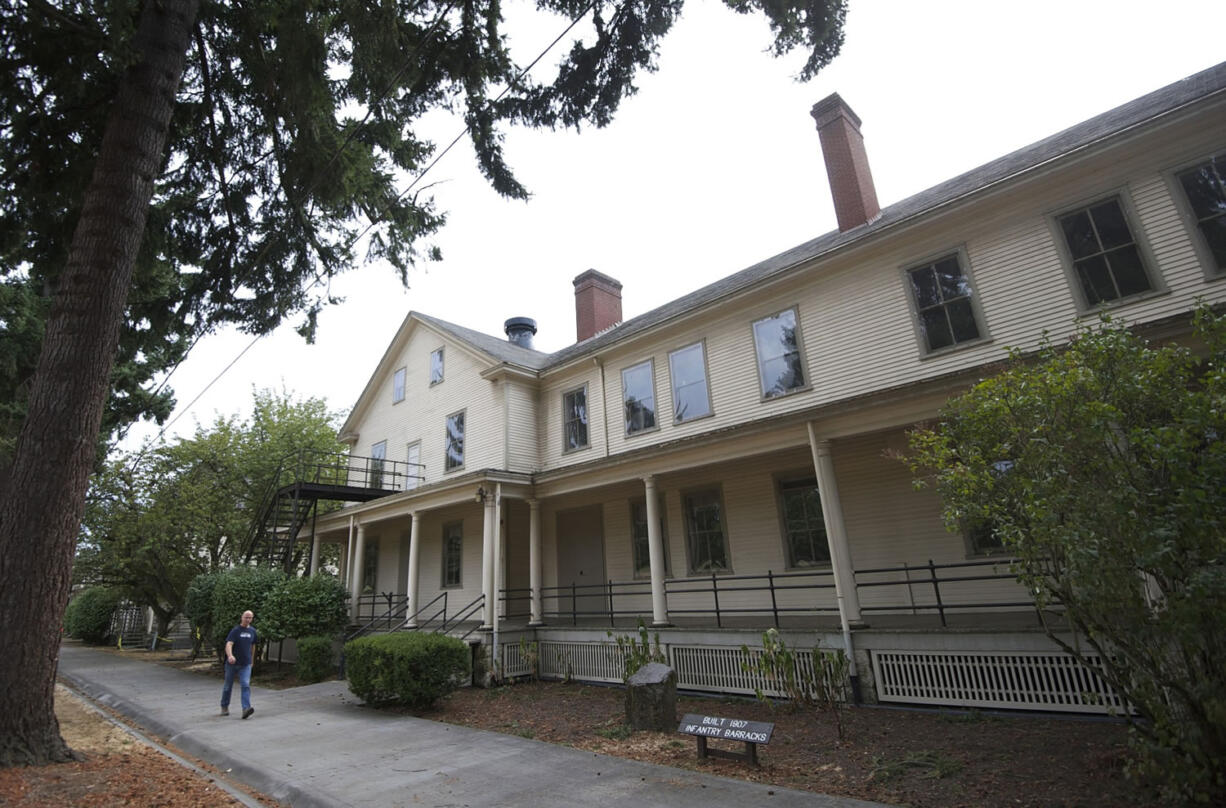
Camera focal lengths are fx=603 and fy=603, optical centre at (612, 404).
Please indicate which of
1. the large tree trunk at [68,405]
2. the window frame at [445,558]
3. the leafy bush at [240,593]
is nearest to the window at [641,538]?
the window frame at [445,558]

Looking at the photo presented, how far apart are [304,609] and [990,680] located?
1443 centimetres

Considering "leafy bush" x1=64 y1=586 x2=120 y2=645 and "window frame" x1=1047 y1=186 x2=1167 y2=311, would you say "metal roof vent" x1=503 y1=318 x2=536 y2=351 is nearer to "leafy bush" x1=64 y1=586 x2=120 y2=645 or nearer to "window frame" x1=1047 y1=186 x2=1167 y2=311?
"window frame" x1=1047 y1=186 x2=1167 y2=311

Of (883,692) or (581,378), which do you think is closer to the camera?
(883,692)

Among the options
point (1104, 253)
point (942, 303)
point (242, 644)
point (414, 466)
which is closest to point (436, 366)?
point (414, 466)

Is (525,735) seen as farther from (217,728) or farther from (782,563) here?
(782,563)

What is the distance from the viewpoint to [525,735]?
8.13m

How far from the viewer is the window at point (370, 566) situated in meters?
20.4

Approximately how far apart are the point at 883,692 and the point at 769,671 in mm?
1566

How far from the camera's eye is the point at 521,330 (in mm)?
23078

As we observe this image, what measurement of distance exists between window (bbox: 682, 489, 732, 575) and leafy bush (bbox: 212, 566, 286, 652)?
34.5 ft

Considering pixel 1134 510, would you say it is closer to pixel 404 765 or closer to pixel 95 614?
pixel 404 765

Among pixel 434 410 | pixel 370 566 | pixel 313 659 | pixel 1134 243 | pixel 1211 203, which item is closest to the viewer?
pixel 1211 203

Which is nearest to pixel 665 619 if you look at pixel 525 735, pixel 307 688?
pixel 525 735

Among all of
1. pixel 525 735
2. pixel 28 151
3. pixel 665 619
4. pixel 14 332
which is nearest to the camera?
pixel 525 735
